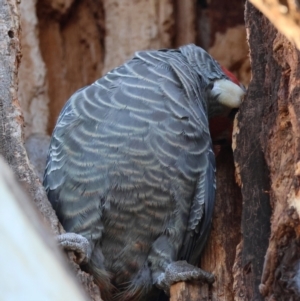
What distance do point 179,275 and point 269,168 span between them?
1.31 ft

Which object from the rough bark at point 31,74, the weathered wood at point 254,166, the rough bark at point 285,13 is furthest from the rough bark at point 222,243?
the rough bark at point 31,74

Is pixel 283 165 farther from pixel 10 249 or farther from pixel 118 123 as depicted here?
pixel 10 249

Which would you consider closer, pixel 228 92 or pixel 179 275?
pixel 179 275

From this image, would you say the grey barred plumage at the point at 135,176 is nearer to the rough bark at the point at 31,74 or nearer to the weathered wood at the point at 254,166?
the weathered wood at the point at 254,166

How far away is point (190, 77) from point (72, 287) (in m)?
1.40

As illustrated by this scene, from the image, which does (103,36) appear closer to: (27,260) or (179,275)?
(179,275)

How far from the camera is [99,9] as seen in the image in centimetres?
315

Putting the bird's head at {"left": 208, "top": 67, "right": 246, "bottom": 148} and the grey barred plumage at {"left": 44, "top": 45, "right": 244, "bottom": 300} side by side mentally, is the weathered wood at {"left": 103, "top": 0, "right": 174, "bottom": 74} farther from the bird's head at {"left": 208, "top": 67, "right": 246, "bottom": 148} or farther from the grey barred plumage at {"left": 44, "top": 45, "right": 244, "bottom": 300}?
the grey barred plumage at {"left": 44, "top": 45, "right": 244, "bottom": 300}

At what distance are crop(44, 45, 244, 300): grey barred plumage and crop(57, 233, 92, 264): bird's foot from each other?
55mm

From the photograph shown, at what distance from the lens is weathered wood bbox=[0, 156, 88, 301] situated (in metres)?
0.91

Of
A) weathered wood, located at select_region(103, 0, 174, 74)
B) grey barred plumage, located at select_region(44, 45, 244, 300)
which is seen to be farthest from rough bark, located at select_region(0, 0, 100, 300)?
weathered wood, located at select_region(103, 0, 174, 74)

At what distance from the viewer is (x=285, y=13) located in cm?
111

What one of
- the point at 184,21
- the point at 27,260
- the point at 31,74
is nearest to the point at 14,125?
the point at 27,260

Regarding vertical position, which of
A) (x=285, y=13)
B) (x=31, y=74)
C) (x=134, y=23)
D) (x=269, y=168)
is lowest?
(x=31, y=74)
